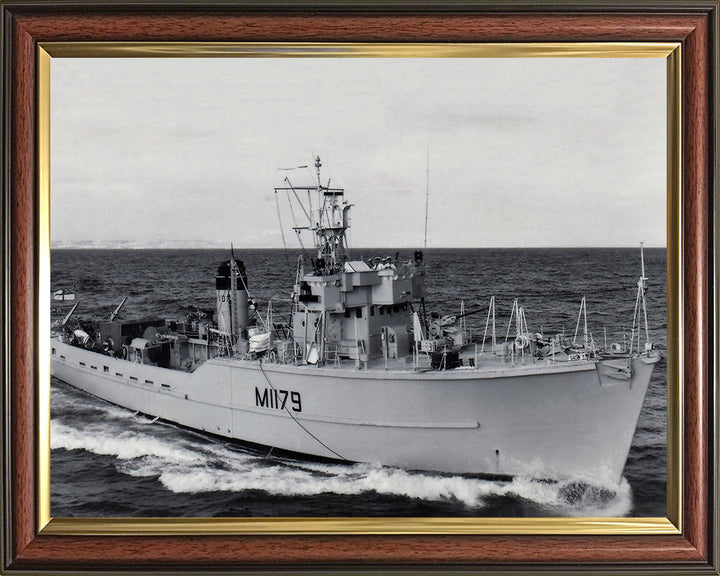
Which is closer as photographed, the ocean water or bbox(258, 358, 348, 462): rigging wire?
the ocean water

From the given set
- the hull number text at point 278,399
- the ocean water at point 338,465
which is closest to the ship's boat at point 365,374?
the hull number text at point 278,399

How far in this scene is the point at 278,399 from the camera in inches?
296

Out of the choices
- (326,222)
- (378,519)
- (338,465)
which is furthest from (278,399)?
(378,519)

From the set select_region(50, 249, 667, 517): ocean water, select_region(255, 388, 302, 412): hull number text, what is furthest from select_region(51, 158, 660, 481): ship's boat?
select_region(50, 249, 667, 517): ocean water

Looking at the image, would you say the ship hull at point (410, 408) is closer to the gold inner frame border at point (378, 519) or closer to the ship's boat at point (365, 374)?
the ship's boat at point (365, 374)

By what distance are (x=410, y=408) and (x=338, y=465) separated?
3.00ft

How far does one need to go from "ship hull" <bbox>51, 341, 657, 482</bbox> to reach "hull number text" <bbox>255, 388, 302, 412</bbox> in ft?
0.04

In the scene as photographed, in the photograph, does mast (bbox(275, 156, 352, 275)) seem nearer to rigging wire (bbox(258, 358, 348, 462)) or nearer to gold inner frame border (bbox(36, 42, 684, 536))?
gold inner frame border (bbox(36, 42, 684, 536))

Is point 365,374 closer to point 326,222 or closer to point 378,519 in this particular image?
point 326,222

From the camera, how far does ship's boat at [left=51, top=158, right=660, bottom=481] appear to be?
5441 millimetres

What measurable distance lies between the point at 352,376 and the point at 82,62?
404cm

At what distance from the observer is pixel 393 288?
7617mm

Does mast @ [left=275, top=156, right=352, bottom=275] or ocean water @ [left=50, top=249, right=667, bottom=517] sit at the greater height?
mast @ [left=275, top=156, right=352, bottom=275]

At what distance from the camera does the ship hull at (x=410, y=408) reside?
5.26m
